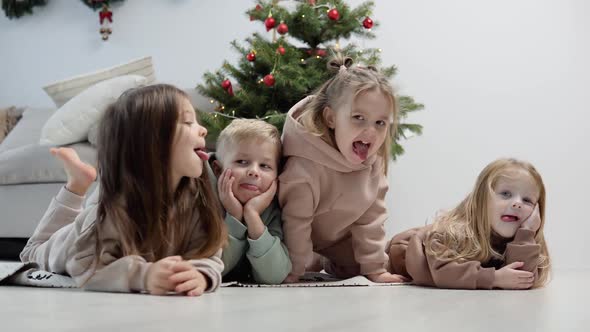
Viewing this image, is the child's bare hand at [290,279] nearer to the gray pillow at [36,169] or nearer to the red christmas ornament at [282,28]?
the red christmas ornament at [282,28]

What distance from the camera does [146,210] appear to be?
1.66m

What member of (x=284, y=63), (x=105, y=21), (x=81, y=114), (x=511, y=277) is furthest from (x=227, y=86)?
(x=105, y=21)

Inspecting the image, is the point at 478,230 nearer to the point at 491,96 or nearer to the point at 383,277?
the point at 383,277

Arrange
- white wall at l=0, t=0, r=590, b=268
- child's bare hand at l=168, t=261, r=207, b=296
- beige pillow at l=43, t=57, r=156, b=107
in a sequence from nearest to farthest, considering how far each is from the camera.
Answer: child's bare hand at l=168, t=261, r=207, b=296 → beige pillow at l=43, t=57, r=156, b=107 → white wall at l=0, t=0, r=590, b=268

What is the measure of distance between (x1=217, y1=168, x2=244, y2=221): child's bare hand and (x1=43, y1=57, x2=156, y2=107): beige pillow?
1.97 metres

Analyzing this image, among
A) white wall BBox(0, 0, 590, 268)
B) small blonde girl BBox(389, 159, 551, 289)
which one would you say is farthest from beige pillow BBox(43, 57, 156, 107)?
small blonde girl BBox(389, 159, 551, 289)

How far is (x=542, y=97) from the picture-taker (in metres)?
4.25

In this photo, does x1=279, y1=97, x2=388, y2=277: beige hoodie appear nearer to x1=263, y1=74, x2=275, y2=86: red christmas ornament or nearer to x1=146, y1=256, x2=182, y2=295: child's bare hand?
x1=146, y1=256, x2=182, y2=295: child's bare hand

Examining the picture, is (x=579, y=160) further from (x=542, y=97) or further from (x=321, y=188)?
(x=321, y=188)

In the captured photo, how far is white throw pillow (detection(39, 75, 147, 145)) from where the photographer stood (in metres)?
3.42

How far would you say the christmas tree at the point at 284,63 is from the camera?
3.13 meters

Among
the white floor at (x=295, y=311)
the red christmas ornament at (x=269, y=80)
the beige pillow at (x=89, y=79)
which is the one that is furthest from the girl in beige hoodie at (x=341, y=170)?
the beige pillow at (x=89, y=79)

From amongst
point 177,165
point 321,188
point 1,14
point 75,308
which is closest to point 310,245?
point 321,188

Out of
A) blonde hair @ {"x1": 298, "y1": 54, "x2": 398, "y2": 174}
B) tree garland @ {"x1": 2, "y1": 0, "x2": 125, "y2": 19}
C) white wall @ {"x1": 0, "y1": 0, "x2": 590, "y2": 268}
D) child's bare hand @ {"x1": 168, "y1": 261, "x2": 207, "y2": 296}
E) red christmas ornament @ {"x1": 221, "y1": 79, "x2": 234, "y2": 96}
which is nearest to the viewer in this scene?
child's bare hand @ {"x1": 168, "y1": 261, "x2": 207, "y2": 296}
